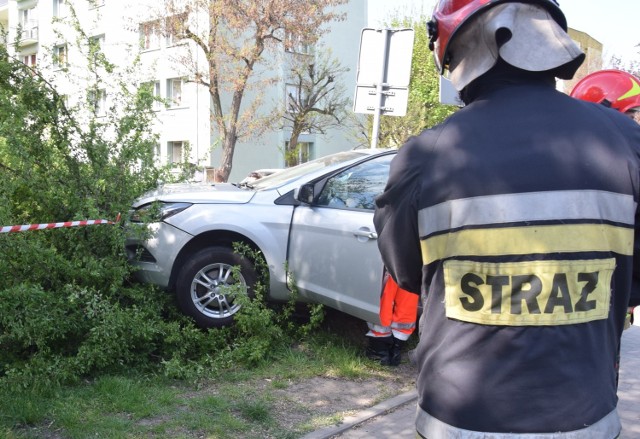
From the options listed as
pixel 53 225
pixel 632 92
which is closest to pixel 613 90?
pixel 632 92

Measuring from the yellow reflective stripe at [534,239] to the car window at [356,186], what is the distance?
143 inches

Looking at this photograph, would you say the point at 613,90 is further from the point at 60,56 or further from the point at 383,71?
the point at 60,56

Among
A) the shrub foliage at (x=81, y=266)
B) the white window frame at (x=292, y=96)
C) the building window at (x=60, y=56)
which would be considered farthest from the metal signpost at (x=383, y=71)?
the white window frame at (x=292, y=96)

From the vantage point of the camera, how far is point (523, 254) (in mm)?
1466

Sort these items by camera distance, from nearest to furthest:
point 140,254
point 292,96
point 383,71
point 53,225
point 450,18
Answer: point 450,18, point 53,225, point 140,254, point 383,71, point 292,96

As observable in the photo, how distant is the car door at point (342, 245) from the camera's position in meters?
4.88

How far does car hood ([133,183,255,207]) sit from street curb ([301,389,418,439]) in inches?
79.3

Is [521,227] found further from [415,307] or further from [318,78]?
[318,78]

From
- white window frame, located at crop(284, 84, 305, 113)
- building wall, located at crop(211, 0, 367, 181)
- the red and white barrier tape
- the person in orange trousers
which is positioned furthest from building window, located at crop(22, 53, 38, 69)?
white window frame, located at crop(284, 84, 305, 113)

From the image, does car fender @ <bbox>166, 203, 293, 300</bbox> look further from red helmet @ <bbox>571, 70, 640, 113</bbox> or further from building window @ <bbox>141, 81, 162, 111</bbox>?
red helmet @ <bbox>571, 70, 640, 113</bbox>

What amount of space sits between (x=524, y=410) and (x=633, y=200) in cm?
56

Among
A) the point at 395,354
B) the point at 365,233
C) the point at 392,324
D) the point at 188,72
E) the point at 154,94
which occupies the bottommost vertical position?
the point at 395,354

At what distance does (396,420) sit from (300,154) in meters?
32.6

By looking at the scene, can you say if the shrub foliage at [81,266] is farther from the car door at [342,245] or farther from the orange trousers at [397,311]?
the orange trousers at [397,311]
